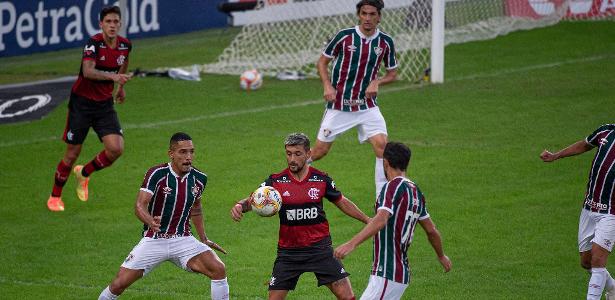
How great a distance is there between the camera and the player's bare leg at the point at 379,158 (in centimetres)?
1405

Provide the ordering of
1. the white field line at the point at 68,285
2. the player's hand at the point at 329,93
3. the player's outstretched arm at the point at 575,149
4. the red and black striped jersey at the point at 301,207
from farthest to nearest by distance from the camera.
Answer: the player's hand at the point at 329,93 → the white field line at the point at 68,285 → the player's outstretched arm at the point at 575,149 → the red and black striped jersey at the point at 301,207

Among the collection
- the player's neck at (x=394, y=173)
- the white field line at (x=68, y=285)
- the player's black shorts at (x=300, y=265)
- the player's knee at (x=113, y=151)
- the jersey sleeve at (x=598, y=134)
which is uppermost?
the jersey sleeve at (x=598, y=134)

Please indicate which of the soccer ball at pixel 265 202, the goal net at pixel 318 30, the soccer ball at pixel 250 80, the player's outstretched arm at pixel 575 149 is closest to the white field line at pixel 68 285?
the soccer ball at pixel 265 202

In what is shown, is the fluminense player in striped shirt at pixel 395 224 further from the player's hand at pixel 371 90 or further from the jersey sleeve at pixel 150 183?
the player's hand at pixel 371 90

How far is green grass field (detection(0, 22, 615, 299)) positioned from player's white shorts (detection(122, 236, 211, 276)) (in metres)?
1.29

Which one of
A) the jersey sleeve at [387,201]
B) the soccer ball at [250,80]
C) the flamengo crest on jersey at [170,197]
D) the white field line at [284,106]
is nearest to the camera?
the jersey sleeve at [387,201]

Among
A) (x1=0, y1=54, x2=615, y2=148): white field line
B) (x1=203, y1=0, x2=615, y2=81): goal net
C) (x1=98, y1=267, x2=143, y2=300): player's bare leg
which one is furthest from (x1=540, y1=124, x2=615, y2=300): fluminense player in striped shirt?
(x1=203, y1=0, x2=615, y2=81): goal net

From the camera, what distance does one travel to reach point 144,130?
20.1 meters

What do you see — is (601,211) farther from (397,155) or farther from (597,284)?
(397,155)

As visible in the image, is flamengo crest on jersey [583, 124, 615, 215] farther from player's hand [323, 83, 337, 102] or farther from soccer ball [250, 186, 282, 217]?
player's hand [323, 83, 337, 102]

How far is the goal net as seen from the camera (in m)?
25.0

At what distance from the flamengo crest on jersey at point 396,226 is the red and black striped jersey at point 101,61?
6734mm

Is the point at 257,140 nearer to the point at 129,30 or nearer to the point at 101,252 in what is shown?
the point at 101,252

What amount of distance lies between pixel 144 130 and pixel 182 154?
10029 mm
